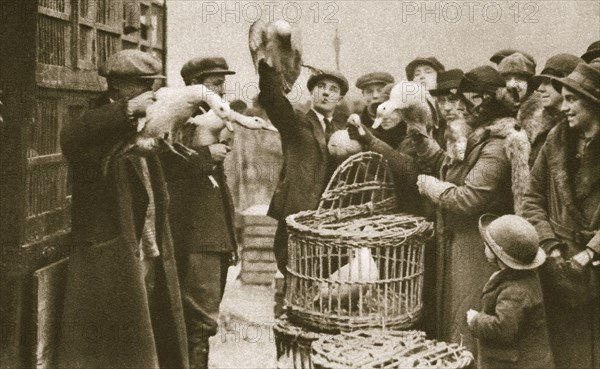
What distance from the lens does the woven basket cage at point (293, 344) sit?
409 centimetres

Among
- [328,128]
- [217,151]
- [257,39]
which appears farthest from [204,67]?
[328,128]

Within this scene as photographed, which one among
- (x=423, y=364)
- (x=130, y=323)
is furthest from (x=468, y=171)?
(x=130, y=323)

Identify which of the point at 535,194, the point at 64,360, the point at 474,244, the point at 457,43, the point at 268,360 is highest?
the point at 457,43

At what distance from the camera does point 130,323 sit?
372cm

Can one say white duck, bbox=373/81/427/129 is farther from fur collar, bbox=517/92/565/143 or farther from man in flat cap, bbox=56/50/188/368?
man in flat cap, bbox=56/50/188/368

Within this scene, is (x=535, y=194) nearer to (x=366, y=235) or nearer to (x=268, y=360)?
(x=366, y=235)

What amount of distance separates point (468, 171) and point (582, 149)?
0.69 m

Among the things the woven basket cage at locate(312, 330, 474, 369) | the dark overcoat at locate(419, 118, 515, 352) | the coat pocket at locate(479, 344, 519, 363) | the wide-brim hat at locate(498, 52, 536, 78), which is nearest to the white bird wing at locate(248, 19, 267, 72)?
the dark overcoat at locate(419, 118, 515, 352)

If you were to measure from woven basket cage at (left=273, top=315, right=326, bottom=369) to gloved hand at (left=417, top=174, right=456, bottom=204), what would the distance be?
102cm

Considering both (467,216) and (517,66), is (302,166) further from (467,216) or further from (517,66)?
(517,66)

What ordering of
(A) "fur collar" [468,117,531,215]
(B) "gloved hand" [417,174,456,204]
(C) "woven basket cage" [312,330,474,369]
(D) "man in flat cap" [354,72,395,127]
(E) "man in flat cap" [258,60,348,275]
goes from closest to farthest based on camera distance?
(C) "woven basket cage" [312,330,474,369], (A) "fur collar" [468,117,531,215], (B) "gloved hand" [417,174,456,204], (E) "man in flat cap" [258,60,348,275], (D) "man in flat cap" [354,72,395,127]

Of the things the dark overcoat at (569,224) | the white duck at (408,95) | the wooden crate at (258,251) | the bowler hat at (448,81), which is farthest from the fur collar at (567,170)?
the wooden crate at (258,251)

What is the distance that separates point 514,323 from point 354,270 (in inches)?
39.6

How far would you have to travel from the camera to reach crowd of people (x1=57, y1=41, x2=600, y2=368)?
3445 millimetres
